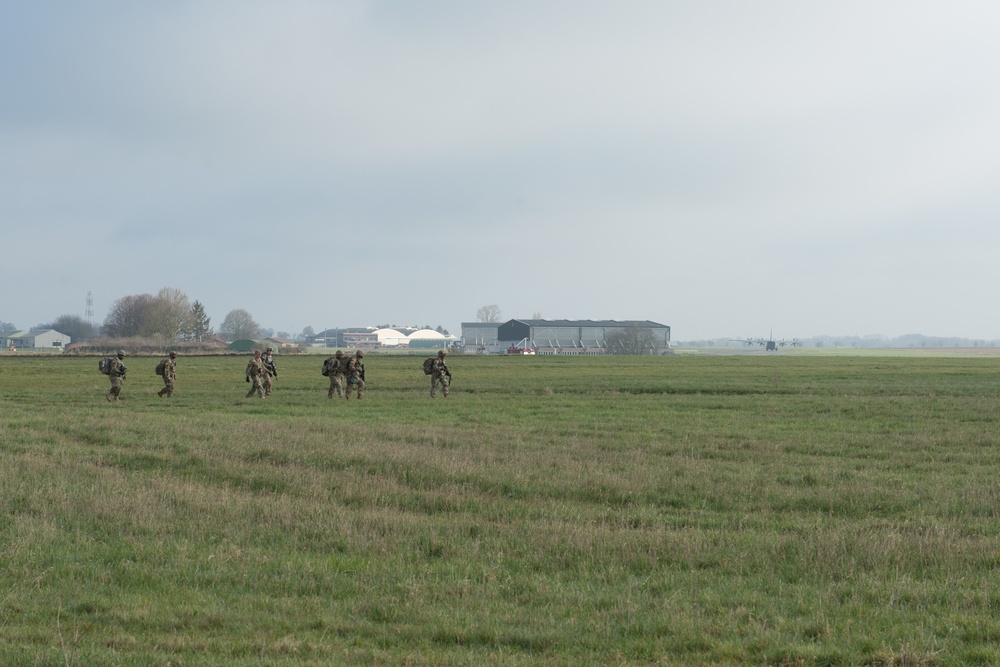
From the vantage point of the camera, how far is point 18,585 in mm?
7613

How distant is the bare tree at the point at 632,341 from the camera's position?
455 ft

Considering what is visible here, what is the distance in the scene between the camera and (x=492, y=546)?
945 cm

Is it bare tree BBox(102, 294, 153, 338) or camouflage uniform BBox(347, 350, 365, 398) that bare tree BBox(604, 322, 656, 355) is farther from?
camouflage uniform BBox(347, 350, 365, 398)

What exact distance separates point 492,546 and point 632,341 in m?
132

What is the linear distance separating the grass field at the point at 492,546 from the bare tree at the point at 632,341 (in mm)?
118628

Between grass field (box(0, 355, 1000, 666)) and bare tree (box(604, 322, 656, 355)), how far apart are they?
119 metres

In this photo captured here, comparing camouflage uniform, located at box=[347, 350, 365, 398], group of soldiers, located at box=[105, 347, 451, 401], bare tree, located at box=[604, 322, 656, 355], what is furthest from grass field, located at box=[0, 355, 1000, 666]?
bare tree, located at box=[604, 322, 656, 355]

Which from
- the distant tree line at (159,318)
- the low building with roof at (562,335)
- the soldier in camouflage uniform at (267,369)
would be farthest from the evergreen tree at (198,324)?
the soldier in camouflage uniform at (267,369)

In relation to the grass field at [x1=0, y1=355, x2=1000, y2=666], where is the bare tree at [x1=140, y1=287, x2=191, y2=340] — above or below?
above

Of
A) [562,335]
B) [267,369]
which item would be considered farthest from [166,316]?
[267,369]

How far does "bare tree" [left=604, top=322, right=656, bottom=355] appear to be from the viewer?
5463 inches

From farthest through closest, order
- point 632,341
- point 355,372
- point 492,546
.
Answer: point 632,341, point 355,372, point 492,546

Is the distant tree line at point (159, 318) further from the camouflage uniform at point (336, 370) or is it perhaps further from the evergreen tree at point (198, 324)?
the camouflage uniform at point (336, 370)

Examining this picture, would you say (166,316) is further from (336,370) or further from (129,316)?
(336,370)
